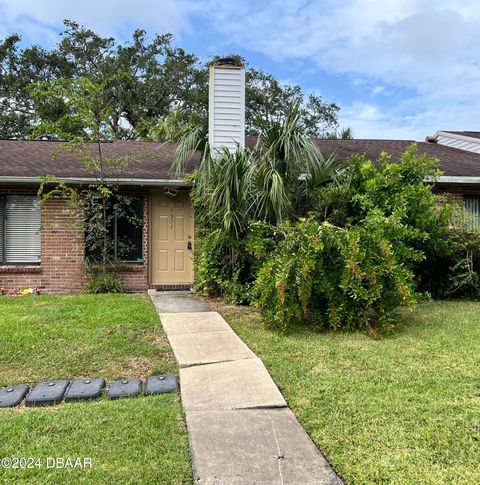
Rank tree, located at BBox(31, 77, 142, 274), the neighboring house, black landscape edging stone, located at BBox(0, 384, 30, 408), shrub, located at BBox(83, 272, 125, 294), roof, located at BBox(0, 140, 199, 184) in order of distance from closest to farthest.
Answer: black landscape edging stone, located at BBox(0, 384, 30, 408), tree, located at BBox(31, 77, 142, 274), shrub, located at BBox(83, 272, 125, 294), roof, located at BBox(0, 140, 199, 184), the neighboring house

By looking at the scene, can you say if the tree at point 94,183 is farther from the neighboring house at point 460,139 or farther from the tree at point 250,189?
the neighboring house at point 460,139

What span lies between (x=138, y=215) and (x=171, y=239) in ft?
2.76

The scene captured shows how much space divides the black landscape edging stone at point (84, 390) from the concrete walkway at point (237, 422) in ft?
2.34

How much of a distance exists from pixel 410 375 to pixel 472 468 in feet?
5.19

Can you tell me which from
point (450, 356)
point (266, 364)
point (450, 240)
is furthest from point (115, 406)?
point (450, 240)

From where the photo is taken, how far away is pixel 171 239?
9.76 m

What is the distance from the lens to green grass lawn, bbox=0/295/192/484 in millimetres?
2707

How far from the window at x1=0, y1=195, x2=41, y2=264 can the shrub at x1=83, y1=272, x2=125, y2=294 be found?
134cm

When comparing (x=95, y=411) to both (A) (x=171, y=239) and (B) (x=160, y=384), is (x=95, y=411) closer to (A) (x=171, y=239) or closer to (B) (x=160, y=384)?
(B) (x=160, y=384)

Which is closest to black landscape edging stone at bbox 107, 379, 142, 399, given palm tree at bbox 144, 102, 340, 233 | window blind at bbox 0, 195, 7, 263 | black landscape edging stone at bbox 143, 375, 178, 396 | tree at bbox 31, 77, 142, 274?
black landscape edging stone at bbox 143, 375, 178, 396

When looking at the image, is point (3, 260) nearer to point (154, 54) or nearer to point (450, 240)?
point (450, 240)

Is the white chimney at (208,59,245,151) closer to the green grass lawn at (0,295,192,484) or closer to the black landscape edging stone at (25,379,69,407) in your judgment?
the green grass lawn at (0,295,192,484)

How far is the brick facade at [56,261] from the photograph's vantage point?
9227mm

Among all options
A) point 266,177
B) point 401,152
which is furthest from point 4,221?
point 401,152
